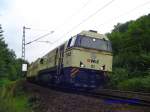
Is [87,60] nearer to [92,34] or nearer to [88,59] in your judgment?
[88,59]

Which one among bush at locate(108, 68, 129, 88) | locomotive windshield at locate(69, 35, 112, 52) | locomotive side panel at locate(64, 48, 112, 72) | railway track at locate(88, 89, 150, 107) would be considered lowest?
railway track at locate(88, 89, 150, 107)

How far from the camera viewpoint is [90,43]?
68.0 feet

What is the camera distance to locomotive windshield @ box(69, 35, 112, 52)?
20.2m

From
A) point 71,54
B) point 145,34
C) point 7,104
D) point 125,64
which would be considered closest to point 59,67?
point 71,54

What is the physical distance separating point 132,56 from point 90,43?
9.95 m

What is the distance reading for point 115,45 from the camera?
36.5 metres

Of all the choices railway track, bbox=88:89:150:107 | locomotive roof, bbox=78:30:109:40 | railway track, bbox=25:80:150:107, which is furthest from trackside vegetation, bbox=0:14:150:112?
railway track, bbox=88:89:150:107

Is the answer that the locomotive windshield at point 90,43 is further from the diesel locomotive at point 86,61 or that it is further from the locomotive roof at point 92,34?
the locomotive roof at point 92,34

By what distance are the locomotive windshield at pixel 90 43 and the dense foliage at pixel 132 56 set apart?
2917mm

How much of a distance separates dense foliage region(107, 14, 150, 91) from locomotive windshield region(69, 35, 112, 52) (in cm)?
292

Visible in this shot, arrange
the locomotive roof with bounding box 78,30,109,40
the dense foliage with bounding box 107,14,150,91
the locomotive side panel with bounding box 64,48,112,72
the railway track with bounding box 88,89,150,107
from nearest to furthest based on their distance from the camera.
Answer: the railway track with bounding box 88,89,150,107 < the locomotive side panel with bounding box 64,48,112,72 < the locomotive roof with bounding box 78,30,109,40 < the dense foliage with bounding box 107,14,150,91

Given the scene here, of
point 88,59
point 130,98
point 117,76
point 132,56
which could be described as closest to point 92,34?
point 88,59

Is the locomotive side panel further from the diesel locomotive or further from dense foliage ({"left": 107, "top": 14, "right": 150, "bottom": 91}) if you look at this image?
dense foliage ({"left": 107, "top": 14, "right": 150, "bottom": 91})

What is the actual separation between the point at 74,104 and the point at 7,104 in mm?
5943
